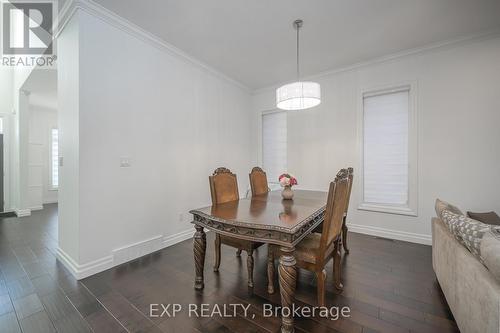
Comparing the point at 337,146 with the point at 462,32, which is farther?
the point at 337,146

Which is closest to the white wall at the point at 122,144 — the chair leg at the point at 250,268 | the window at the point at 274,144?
the chair leg at the point at 250,268

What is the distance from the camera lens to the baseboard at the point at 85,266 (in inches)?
83.6

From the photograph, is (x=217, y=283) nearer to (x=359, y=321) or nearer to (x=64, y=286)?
(x=359, y=321)

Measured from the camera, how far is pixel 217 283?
2053 mm

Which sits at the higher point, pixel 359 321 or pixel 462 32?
pixel 462 32

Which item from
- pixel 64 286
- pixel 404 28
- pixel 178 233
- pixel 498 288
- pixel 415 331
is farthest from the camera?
pixel 178 233

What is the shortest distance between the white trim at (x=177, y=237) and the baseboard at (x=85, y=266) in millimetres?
705

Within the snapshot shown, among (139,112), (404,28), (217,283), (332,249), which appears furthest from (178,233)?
(404,28)

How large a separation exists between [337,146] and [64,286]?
159 inches

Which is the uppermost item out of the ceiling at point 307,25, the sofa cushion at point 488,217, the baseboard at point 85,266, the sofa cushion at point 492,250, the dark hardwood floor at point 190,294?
the ceiling at point 307,25

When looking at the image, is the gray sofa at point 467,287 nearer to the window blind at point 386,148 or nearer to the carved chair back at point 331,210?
the carved chair back at point 331,210

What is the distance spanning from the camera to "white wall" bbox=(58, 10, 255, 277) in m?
2.20

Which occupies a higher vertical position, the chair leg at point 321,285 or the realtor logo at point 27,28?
the realtor logo at point 27,28

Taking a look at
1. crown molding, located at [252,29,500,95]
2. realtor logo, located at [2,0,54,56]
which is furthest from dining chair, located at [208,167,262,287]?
crown molding, located at [252,29,500,95]
